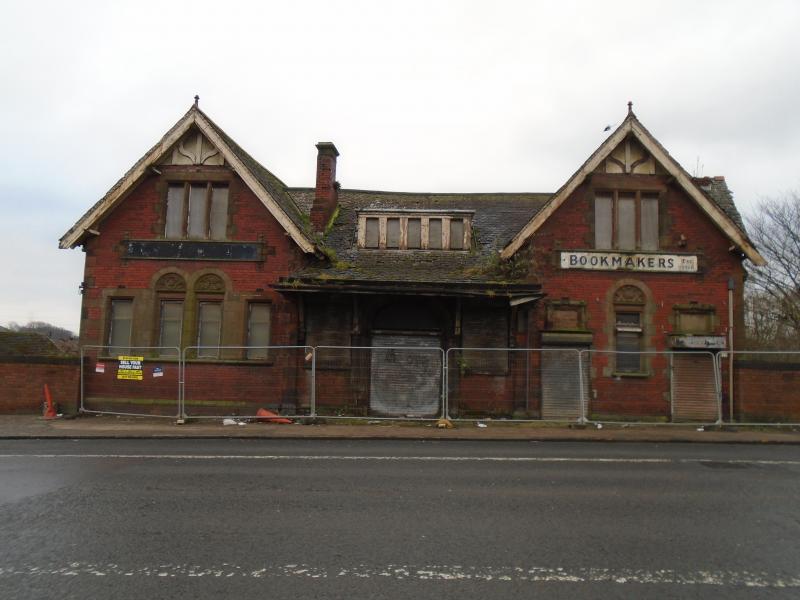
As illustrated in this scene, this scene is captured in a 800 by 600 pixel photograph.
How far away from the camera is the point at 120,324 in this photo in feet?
55.9

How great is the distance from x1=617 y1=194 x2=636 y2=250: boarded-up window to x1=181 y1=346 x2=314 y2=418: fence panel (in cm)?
921

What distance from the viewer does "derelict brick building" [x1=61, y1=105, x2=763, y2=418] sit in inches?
628

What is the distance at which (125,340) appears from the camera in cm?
1698

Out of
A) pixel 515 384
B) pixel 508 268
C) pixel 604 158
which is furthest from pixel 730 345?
pixel 508 268

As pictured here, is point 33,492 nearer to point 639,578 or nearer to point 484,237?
point 639,578

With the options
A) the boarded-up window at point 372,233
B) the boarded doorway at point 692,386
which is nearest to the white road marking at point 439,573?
the boarded doorway at point 692,386

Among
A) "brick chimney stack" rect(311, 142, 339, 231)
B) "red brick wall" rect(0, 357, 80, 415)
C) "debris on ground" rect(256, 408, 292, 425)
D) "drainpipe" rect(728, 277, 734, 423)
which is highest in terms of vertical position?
"brick chimney stack" rect(311, 142, 339, 231)

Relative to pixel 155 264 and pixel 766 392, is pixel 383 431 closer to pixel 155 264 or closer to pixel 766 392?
pixel 155 264

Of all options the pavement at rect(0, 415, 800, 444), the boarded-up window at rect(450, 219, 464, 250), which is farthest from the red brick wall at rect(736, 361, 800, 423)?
the boarded-up window at rect(450, 219, 464, 250)

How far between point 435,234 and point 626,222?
5.44 meters

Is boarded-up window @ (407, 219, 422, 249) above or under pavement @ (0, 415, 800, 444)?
above

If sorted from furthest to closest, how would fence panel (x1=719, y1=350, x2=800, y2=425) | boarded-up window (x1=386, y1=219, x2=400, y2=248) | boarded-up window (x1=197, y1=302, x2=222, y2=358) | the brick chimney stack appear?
the brick chimney stack → boarded-up window (x1=386, y1=219, x2=400, y2=248) → boarded-up window (x1=197, y1=302, x2=222, y2=358) → fence panel (x1=719, y1=350, x2=800, y2=425)

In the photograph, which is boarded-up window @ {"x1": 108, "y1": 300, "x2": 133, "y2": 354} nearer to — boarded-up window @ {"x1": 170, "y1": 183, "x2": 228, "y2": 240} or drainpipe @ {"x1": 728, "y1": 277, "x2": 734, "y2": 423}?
boarded-up window @ {"x1": 170, "y1": 183, "x2": 228, "y2": 240}

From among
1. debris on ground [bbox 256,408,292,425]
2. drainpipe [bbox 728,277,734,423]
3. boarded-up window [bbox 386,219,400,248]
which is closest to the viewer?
debris on ground [bbox 256,408,292,425]
